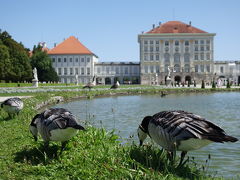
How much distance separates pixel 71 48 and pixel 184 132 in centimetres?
7927

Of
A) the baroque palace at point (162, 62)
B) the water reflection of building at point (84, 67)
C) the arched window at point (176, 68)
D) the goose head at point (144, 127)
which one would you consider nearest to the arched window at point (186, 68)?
the baroque palace at point (162, 62)

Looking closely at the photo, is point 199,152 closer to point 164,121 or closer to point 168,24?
point 164,121

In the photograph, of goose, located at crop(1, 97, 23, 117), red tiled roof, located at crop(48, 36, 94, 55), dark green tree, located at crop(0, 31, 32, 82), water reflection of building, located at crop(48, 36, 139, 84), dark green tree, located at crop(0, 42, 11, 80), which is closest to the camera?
goose, located at crop(1, 97, 23, 117)

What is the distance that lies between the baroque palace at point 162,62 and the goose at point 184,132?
71.5 meters

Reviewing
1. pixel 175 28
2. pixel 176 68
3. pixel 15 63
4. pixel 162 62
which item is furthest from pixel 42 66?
pixel 175 28

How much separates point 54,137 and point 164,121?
1510 millimetres

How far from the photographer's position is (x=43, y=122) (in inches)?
176

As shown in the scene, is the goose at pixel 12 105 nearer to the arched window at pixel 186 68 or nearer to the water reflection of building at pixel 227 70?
the arched window at pixel 186 68

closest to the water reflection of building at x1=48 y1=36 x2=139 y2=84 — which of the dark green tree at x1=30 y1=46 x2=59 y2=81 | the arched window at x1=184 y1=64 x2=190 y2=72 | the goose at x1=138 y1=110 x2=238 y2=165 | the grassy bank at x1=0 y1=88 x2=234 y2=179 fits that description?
the arched window at x1=184 y1=64 x2=190 y2=72

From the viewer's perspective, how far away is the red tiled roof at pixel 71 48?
8031 cm

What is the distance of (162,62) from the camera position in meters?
78.5

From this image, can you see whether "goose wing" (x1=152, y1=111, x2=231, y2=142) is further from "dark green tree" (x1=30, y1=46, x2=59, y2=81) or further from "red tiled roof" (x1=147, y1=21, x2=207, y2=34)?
"red tiled roof" (x1=147, y1=21, x2=207, y2=34)

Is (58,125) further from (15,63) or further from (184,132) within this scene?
(15,63)

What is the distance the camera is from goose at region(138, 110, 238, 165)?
11.9 ft
